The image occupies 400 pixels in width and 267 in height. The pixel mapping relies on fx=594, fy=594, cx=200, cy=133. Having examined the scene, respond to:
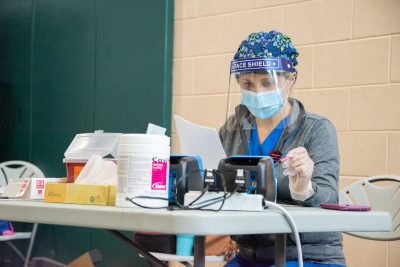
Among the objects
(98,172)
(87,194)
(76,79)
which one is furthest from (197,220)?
(76,79)

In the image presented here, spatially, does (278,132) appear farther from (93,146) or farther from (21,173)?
(21,173)

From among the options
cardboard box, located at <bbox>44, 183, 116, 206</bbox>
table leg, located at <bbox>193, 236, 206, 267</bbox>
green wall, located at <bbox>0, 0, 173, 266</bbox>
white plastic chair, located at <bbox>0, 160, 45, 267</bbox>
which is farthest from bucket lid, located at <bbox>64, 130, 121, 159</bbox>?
white plastic chair, located at <bbox>0, 160, 45, 267</bbox>

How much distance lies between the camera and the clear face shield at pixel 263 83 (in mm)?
1531

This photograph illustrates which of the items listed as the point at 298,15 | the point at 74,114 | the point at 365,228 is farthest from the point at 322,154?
the point at 74,114

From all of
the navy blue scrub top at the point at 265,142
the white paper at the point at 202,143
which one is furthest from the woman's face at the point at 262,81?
the white paper at the point at 202,143

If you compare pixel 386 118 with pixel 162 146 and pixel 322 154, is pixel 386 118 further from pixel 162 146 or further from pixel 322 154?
pixel 162 146

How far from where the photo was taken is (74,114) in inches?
135

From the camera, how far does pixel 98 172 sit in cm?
128

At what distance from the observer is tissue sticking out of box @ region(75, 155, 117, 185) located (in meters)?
1.26

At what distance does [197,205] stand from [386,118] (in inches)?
58.0

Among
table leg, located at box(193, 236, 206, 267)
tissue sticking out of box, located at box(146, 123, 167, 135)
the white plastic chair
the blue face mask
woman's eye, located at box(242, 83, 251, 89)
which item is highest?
woman's eye, located at box(242, 83, 251, 89)

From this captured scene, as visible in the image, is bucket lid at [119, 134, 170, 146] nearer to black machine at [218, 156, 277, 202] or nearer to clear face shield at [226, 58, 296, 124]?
black machine at [218, 156, 277, 202]

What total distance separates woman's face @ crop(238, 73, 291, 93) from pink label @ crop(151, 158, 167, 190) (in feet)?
1.89

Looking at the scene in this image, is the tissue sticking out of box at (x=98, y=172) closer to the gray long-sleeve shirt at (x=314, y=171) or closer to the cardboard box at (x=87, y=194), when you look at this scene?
the cardboard box at (x=87, y=194)
